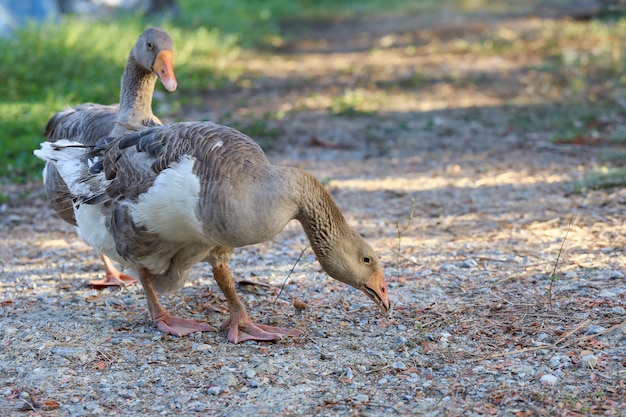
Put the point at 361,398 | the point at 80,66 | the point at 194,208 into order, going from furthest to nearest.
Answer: the point at 80,66
the point at 194,208
the point at 361,398

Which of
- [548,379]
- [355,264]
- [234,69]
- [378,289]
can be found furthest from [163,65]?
[234,69]

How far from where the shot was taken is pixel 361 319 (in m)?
4.87

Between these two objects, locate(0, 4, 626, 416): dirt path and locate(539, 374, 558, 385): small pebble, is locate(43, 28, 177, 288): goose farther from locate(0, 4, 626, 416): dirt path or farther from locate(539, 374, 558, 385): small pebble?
locate(539, 374, 558, 385): small pebble

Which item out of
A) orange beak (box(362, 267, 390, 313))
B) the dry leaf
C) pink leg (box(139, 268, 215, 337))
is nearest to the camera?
orange beak (box(362, 267, 390, 313))

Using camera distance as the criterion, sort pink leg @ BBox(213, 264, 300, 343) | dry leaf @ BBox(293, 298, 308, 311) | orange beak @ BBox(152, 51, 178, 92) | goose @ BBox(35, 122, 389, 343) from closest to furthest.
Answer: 1. goose @ BBox(35, 122, 389, 343)
2. pink leg @ BBox(213, 264, 300, 343)
3. dry leaf @ BBox(293, 298, 308, 311)
4. orange beak @ BBox(152, 51, 178, 92)

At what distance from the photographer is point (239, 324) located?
15.3 ft

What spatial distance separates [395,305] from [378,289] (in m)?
0.59

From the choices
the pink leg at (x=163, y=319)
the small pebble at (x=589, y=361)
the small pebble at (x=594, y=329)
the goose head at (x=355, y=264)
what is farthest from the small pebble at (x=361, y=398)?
the small pebble at (x=594, y=329)

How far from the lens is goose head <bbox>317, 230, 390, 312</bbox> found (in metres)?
4.32

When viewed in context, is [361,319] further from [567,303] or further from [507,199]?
[507,199]

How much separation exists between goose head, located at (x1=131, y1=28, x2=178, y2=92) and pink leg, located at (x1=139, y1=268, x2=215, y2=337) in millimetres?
1309

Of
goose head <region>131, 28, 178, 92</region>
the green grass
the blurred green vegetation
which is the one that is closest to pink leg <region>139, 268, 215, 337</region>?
goose head <region>131, 28, 178, 92</region>

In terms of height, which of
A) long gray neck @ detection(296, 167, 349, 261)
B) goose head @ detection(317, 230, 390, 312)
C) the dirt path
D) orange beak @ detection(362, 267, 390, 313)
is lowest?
the dirt path

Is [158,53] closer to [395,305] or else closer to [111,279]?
[111,279]
